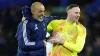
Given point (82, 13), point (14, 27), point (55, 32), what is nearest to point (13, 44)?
point (14, 27)

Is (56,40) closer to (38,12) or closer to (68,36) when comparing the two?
(68,36)

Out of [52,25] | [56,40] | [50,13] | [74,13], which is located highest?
[74,13]

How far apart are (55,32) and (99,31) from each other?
4.13 m

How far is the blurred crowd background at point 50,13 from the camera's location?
1140 cm

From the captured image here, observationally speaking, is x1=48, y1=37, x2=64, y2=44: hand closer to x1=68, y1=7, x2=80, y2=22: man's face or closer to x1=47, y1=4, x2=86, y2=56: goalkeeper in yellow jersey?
x1=47, y1=4, x2=86, y2=56: goalkeeper in yellow jersey

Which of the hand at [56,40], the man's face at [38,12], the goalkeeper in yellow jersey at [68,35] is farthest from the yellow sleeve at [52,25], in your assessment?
the man's face at [38,12]

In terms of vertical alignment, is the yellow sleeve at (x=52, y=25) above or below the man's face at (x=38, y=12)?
below

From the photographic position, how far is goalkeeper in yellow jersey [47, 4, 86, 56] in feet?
25.3

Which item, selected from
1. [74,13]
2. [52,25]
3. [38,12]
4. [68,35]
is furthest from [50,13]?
[38,12]

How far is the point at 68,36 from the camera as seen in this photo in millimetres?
7844

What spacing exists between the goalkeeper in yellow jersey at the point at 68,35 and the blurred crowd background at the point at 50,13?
9.53 ft

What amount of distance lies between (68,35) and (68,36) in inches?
0.9

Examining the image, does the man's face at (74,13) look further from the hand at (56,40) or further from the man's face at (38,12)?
the man's face at (38,12)

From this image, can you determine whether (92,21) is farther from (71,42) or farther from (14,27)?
(71,42)
